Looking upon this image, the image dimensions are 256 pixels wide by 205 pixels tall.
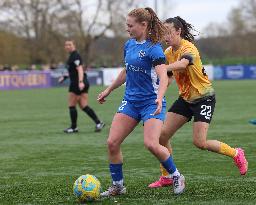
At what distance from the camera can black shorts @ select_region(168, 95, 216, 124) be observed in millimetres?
8641

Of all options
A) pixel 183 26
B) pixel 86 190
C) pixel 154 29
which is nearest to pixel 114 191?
pixel 86 190

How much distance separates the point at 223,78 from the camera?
57.7 m

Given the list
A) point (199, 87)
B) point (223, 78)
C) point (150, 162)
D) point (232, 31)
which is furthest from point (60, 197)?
point (232, 31)

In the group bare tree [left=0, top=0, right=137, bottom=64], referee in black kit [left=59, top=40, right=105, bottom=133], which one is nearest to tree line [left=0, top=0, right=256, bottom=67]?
bare tree [left=0, top=0, right=137, bottom=64]

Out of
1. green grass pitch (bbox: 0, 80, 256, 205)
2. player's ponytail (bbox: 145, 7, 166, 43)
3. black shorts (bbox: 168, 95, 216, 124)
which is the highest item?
player's ponytail (bbox: 145, 7, 166, 43)

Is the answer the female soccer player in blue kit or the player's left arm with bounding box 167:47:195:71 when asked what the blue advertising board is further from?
the female soccer player in blue kit

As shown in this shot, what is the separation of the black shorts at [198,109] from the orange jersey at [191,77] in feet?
0.21

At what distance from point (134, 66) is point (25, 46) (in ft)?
226

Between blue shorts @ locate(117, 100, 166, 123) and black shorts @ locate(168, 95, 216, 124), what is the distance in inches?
31.9

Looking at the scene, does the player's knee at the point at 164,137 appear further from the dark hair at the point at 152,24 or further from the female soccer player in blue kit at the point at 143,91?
the dark hair at the point at 152,24

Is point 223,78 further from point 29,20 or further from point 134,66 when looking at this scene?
point 134,66

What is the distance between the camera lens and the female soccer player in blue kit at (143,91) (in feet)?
25.6

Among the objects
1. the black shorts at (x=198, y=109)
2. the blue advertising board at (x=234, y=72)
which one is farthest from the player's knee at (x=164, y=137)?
the blue advertising board at (x=234, y=72)

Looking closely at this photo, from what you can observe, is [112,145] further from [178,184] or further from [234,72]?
[234,72]
